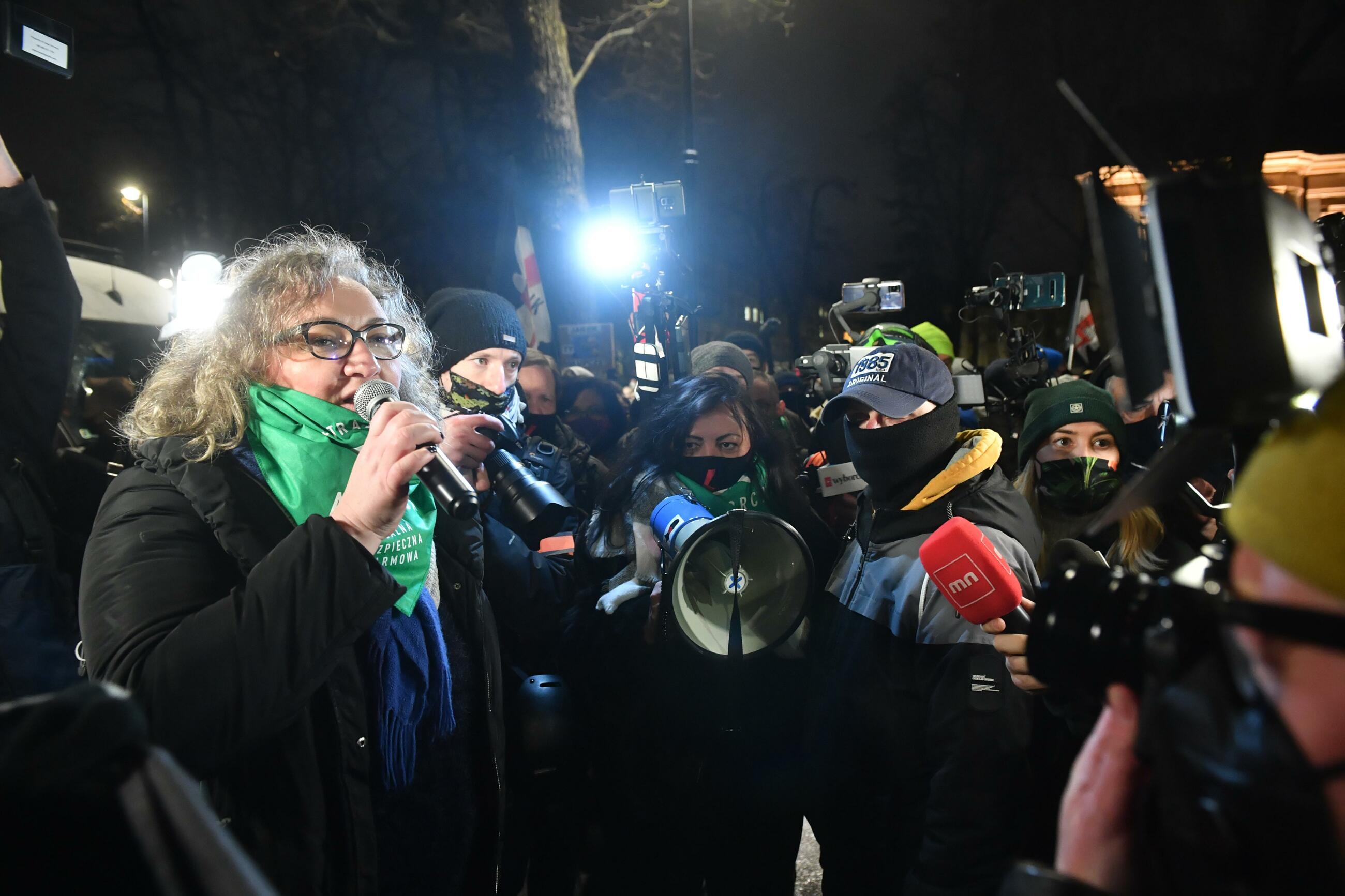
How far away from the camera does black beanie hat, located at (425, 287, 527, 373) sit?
134 inches

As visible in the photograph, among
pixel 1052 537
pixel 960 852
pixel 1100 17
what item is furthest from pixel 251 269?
pixel 1100 17

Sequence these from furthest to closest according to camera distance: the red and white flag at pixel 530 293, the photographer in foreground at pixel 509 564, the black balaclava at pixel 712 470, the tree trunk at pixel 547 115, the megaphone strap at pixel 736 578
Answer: the tree trunk at pixel 547 115 → the red and white flag at pixel 530 293 → the black balaclava at pixel 712 470 → the photographer in foreground at pixel 509 564 → the megaphone strap at pixel 736 578

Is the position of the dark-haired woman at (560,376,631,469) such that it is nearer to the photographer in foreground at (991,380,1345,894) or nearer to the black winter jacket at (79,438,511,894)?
the black winter jacket at (79,438,511,894)

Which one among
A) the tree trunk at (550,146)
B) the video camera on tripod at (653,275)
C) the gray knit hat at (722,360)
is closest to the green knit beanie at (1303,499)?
the video camera on tripod at (653,275)

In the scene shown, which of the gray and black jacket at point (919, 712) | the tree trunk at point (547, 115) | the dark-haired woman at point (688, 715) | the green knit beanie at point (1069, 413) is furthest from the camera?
the tree trunk at point (547, 115)

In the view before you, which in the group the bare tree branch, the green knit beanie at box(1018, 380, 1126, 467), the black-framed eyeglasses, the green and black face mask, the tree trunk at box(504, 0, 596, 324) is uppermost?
the bare tree branch

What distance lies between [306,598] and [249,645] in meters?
0.12

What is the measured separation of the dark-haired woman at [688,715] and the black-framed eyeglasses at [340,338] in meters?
1.24

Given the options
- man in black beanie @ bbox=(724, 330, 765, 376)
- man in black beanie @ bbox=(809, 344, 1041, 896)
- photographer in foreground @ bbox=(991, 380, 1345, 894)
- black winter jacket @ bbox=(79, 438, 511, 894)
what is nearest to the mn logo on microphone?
man in black beanie @ bbox=(809, 344, 1041, 896)

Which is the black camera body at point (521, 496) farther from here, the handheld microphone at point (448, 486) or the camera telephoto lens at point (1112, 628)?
the camera telephoto lens at point (1112, 628)

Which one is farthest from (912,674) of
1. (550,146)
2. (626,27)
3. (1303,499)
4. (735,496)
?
(626,27)

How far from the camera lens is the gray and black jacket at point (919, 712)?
1.93m

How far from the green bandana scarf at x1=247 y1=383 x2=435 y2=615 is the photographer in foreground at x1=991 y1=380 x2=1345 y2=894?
140 centimetres

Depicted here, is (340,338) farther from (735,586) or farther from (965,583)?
(965,583)
